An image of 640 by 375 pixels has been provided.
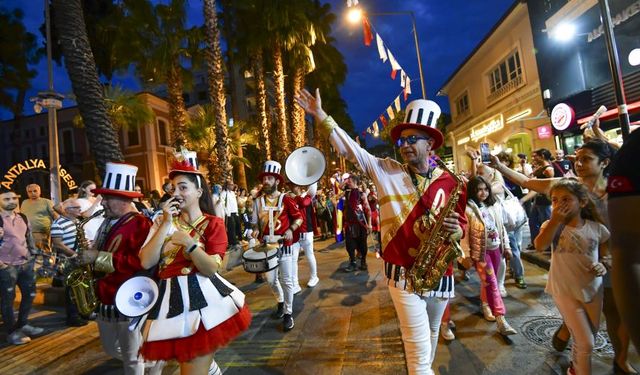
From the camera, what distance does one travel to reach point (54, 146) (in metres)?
9.57

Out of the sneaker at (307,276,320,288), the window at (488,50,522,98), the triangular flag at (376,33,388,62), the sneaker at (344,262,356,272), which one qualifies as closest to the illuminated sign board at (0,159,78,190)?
the sneaker at (307,276,320,288)

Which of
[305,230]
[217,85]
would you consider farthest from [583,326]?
[217,85]

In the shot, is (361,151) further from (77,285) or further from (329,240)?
(329,240)

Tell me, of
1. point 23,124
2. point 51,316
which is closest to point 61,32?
point 51,316

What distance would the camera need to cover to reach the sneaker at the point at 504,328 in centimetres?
404

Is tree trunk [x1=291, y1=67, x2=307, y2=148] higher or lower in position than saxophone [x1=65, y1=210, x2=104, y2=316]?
higher

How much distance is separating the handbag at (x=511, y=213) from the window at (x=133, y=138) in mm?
28699

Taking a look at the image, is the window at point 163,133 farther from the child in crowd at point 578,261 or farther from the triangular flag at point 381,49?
the child in crowd at point 578,261

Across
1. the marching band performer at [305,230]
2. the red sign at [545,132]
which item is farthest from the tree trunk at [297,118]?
the marching band performer at [305,230]

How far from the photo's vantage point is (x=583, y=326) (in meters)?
2.79

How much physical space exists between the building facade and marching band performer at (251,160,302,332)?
412 inches

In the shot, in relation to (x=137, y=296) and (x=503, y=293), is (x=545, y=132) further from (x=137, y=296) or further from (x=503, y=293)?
(x=137, y=296)

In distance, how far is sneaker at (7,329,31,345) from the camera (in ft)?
16.5

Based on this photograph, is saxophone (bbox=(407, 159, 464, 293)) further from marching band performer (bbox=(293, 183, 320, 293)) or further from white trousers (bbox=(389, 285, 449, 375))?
marching band performer (bbox=(293, 183, 320, 293))
